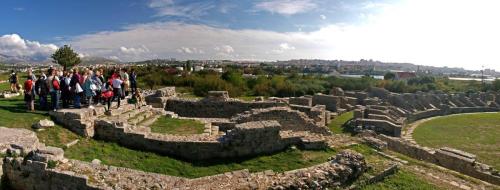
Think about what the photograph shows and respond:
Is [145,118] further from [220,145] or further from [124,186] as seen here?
[124,186]

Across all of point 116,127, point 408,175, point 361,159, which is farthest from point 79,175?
point 408,175

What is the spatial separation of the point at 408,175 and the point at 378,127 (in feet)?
54.7

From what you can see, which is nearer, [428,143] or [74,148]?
[74,148]

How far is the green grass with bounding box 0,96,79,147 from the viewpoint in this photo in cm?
1281

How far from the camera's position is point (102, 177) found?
8.90 metres

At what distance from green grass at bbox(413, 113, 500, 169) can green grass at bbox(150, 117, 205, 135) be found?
575 inches

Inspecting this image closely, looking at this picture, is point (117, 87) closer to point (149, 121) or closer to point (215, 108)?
point (149, 121)

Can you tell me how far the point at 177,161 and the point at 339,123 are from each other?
2019 cm

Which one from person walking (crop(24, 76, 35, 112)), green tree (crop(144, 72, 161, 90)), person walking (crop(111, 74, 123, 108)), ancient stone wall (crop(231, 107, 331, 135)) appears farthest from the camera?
green tree (crop(144, 72, 161, 90))

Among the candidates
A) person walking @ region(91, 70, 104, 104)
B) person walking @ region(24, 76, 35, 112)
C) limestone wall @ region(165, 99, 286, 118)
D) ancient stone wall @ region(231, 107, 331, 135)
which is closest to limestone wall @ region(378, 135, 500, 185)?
ancient stone wall @ region(231, 107, 331, 135)

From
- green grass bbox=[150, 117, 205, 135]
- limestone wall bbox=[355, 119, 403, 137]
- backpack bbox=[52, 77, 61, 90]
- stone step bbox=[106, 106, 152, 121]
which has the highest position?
backpack bbox=[52, 77, 61, 90]

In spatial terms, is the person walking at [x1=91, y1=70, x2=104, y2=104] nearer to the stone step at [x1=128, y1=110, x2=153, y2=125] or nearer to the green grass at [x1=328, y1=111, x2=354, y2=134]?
the stone step at [x1=128, y1=110, x2=153, y2=125]

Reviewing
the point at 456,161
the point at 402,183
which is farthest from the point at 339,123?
the point at 402,183

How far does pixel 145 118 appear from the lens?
1856cm
